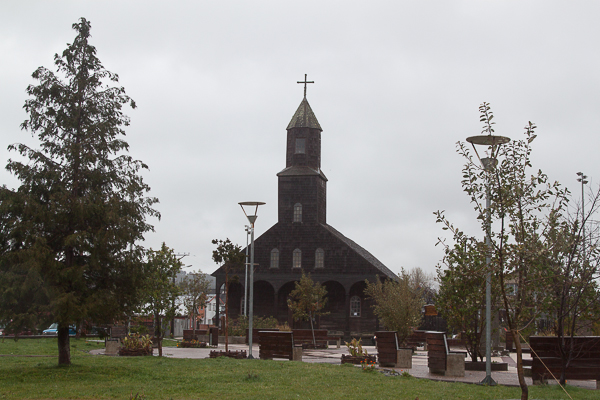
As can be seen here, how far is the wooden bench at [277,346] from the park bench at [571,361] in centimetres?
828

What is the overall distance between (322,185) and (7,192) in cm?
3877

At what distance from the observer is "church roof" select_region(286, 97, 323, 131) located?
53.1 m

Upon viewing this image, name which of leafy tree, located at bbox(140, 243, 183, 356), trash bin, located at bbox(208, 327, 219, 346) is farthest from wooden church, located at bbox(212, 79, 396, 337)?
leafy tree, located at bbox(140, 243, 183, 356)

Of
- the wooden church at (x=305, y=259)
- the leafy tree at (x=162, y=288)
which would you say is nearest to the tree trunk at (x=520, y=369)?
the leafy tree at (x=162, y=288)

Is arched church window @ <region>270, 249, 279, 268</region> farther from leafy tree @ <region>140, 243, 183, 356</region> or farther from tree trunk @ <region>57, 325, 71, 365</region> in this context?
tree trunk @ <region>57, 325, 71, 365</region>

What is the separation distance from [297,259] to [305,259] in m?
0.67

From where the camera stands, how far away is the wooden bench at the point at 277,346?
20.0 m

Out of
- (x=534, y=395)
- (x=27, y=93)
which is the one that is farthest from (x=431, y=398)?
(x=27, y=93)

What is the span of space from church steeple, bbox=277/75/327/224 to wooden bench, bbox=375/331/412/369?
106ft

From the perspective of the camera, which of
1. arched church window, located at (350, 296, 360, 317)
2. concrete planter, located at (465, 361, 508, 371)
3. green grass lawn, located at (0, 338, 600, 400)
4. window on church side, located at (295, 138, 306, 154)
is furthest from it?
window on church side, located at (295, 138, 306, 154)

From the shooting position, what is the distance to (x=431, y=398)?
36.5ft

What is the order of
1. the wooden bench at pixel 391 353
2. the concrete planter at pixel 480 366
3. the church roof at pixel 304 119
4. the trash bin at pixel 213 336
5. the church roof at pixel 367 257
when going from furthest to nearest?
the church roof at pixel 304 119
the church roof at pixel 367 257
the trash bin at pixel 213 336
the wooden bench at pixel 391 353
the concrete planter at pixel 480 366

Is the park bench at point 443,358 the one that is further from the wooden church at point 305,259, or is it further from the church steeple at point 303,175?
the church steeple at point 303,175

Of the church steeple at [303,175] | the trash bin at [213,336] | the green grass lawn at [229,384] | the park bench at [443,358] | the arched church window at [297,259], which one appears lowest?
the trash bin at [213,336]
